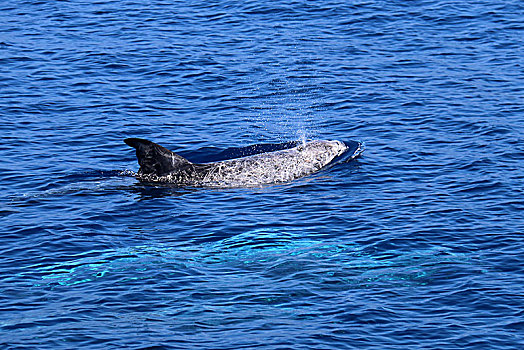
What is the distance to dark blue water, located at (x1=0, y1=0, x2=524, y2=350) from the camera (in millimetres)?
15508

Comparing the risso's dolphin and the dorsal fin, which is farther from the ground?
the dorsal fin

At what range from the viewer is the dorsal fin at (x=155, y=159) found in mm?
22248

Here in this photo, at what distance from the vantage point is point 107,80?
3184cm

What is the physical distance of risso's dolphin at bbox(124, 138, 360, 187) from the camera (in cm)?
2269

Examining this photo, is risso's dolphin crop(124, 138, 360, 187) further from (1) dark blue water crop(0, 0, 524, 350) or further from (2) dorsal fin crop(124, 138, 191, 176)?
(1) dark blue water crop(0, 0, 524, 350)

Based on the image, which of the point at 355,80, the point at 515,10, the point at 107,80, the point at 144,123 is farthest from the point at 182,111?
the point at 515,10

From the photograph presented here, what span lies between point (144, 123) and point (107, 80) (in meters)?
5.03

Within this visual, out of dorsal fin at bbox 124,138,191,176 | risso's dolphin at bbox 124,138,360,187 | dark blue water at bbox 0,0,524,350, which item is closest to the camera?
dark blue water at bbox 0,0,524,350

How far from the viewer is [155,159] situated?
22.7m

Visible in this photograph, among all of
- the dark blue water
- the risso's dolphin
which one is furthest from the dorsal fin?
the dark blue water

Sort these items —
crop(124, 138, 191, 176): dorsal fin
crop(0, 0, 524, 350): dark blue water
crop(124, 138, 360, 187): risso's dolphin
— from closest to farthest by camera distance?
crop(0, 0, 524, 350): dark blue water < crop(124, 138, 191, 176): dorsal fin < crop(124, 138, 360, 187): risso's dolphin

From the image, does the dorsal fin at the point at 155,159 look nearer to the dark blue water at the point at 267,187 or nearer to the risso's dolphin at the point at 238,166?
the risso's dolphin at the point at 238,166

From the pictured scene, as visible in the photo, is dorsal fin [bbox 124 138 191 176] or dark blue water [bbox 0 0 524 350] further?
dorsal fin [bbox 124 138 191 176]

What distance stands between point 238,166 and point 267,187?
1.34 metres
